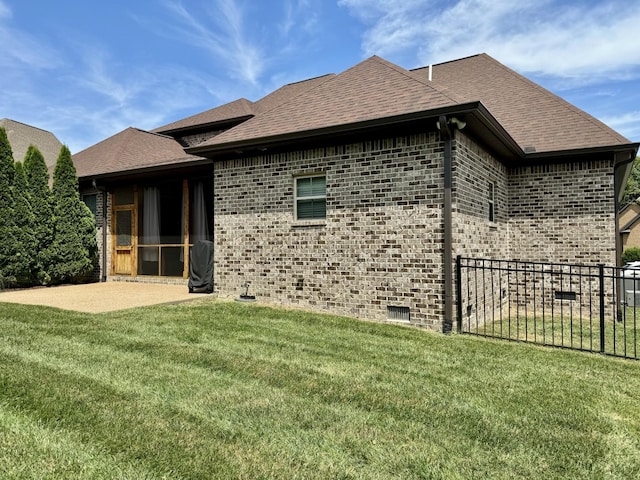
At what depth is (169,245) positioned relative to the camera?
12383 millimetres

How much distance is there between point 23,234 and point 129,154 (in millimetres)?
4525

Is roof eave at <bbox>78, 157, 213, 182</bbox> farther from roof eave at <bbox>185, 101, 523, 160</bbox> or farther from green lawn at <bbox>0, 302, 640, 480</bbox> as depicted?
green lawn at <bbox>0, 302, 640, 480</bbox>

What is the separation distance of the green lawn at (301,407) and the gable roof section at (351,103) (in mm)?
4041

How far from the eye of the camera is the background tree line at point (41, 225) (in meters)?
11.3

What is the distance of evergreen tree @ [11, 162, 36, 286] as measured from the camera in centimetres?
1128

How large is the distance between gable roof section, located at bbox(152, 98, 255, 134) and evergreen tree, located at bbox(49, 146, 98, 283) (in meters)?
4.13

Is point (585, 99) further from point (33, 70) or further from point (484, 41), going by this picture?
point (33, 70)

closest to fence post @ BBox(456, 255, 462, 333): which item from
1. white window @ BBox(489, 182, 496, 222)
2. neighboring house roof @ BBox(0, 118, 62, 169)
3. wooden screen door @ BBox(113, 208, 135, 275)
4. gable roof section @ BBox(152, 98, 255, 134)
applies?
white window @ BBox(489, 182, 496, 222)

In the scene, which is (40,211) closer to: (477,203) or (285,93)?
(285,93)

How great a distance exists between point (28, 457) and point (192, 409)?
3.69ft

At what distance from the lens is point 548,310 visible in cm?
988

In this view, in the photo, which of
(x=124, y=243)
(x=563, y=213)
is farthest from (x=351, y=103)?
(x=124, y=243)

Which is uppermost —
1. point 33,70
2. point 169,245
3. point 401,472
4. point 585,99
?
point 33,70

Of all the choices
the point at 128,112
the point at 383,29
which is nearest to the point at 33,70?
the point at 128,112
